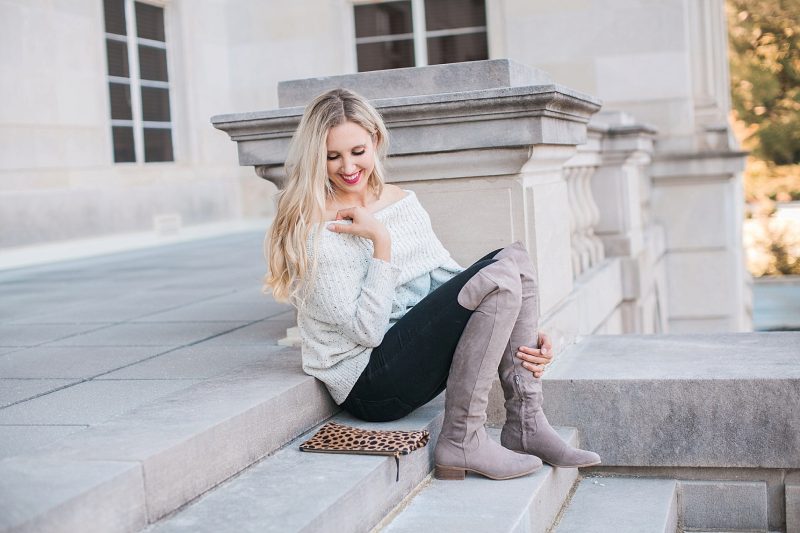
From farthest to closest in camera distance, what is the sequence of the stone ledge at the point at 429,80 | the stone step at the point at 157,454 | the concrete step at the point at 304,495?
1. the stone ledge at the point at 429,80
2. the concrete step at the point at 304,495
3. the stone step at the point at 157,454

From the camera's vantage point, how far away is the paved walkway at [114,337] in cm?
317

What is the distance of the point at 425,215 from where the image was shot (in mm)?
3682

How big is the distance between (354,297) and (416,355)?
0.26 m

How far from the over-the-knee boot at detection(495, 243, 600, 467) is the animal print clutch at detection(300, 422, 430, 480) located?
13.9 inches

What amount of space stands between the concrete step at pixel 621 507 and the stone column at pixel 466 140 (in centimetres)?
75

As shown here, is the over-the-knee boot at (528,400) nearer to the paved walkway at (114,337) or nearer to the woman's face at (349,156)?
the woman's face at (349,156)

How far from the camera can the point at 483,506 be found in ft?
9.80

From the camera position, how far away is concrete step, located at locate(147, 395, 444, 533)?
2455mm

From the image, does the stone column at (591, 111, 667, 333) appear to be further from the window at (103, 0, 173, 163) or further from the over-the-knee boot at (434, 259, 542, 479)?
the window at (103, 0, 173, 163)

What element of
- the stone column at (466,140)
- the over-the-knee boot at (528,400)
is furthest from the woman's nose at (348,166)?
the over-the-knee boot at (528,400)

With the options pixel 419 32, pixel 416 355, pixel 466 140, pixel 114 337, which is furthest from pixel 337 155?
pixel 419 32

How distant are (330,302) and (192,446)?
0.77 meters

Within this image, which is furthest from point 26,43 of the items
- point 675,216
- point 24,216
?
point 675,216

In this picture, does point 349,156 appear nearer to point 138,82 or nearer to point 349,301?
point 349,301
